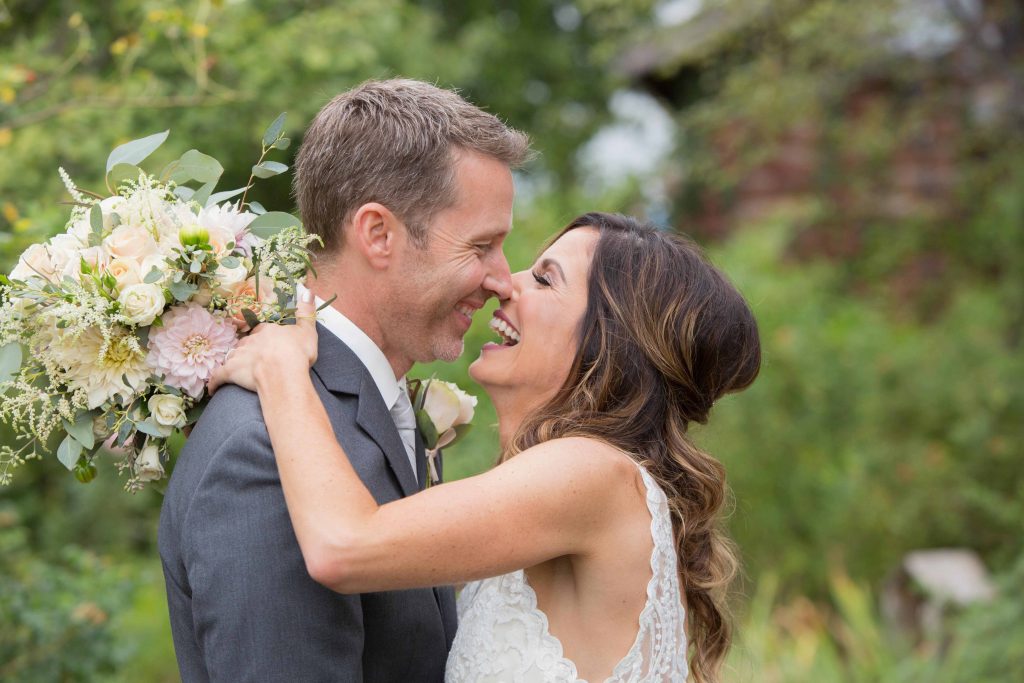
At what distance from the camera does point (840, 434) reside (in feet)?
29.1

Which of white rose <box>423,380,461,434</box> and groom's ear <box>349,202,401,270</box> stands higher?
groom's ear <box>349,202,401,270</box>

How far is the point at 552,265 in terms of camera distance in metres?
3.09

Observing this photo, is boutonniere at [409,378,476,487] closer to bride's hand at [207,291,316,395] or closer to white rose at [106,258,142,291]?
bride's hand at [207,291,316,395]

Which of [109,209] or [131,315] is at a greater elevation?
[109,209]

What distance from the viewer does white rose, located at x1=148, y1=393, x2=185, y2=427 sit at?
244 centimetres

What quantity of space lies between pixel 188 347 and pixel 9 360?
36cm

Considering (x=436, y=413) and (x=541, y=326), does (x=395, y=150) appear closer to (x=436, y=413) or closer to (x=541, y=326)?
(x=541, y=326)

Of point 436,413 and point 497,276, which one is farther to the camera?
point 436,413

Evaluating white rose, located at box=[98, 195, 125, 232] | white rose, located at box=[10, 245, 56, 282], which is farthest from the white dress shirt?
white rose, located at box=[10, 245, 56, 282]

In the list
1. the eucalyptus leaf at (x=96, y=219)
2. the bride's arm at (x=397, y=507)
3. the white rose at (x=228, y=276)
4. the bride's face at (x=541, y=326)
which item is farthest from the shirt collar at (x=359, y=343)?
the eucalyptus leaf at (x=96, y=219)

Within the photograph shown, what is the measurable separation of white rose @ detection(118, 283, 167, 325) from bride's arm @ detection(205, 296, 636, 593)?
0.66ft

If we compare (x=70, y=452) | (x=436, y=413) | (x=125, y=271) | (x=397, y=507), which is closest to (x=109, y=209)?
(x=125, y=271)

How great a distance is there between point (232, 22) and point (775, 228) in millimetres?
6631

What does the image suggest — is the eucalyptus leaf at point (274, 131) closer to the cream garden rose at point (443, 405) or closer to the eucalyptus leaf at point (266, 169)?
the eucalyptus leaf at point (266, 169)
